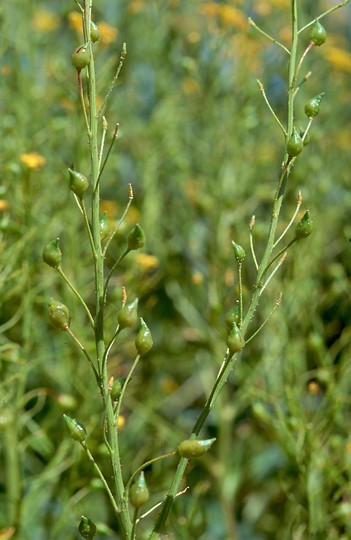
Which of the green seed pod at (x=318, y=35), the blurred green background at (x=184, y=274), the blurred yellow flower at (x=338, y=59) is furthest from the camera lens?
the blurred yellow flower at (x=338, y=59)

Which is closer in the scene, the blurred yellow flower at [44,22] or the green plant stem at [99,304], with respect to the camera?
the green plant stem at [99,304]

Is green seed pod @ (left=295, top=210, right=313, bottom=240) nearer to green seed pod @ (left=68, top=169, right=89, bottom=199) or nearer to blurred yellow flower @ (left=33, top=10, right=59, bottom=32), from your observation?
green seed pod @ (left=68, top=169, right=89, bottom=199)

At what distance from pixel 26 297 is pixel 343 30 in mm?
2007

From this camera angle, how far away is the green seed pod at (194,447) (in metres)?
0.73

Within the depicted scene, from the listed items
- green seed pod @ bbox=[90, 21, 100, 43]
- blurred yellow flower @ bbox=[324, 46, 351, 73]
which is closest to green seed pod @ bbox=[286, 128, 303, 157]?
green seed pod @ bbox=[90, 21, 100, 43]

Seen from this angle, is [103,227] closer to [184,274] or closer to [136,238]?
[136,238]

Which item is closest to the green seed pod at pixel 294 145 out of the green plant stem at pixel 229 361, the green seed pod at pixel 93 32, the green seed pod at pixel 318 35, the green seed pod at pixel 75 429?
the green plant stem at pixel 229 361

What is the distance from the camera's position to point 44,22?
1998mm

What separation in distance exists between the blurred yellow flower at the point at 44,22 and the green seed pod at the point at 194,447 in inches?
59.2

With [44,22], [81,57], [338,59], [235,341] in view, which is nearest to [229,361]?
[235,341]

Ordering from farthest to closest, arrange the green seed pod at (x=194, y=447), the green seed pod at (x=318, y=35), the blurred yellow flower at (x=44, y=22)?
the blurred yellow flower at (x=44, y=22), the green seed pod at (x=318, y=35), the green seed pod at (x=194, y=447)

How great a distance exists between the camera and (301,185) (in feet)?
5.86

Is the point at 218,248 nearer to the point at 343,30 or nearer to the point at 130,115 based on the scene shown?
the point at 130,115

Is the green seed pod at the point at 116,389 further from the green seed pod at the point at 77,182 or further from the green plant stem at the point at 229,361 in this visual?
the green seed pod at the point at 77,182
